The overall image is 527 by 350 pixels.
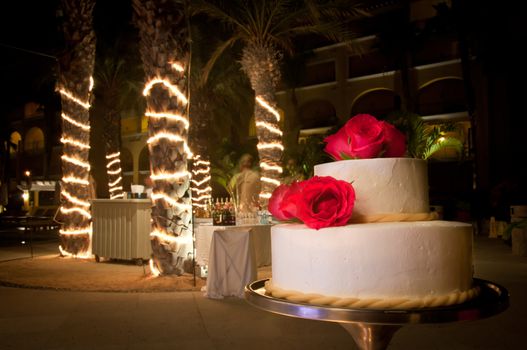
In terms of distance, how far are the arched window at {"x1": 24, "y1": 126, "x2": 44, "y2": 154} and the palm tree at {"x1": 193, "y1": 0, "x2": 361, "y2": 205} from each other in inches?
1790

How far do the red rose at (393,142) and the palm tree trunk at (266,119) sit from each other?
396 inches

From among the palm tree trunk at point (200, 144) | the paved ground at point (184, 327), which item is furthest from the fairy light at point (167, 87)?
the palm tree trunk at point (200, 144)

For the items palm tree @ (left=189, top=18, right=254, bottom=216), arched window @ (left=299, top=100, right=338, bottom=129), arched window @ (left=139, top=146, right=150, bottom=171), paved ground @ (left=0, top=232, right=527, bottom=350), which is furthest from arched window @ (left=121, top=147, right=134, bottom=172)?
paved ground @ (left=0, top=232, right=527, bottom=350)

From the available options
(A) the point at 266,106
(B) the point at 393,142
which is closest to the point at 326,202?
(B) the point at 393,142

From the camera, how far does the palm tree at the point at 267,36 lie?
1266cm

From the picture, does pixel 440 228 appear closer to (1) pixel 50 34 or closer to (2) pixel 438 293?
(2) pixel 438 293

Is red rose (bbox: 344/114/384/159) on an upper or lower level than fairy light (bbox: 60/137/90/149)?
lower

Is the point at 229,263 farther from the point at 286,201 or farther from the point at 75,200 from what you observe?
the point at 75,200

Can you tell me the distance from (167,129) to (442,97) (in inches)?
1042

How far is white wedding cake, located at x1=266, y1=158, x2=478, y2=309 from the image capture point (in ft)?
6.62

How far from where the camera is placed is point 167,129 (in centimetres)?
881

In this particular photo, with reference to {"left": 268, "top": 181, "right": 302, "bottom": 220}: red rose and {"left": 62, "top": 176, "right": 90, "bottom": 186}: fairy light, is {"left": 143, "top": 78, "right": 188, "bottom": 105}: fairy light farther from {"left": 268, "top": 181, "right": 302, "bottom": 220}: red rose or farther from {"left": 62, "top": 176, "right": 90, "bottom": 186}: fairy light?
{"left": 268, "top": 181, "right": 302, "bottom": 220}: red rose

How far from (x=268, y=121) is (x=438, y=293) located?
425 inches

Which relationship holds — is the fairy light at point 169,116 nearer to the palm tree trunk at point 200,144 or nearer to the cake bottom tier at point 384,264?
the cake bottom tier at point 384,264
